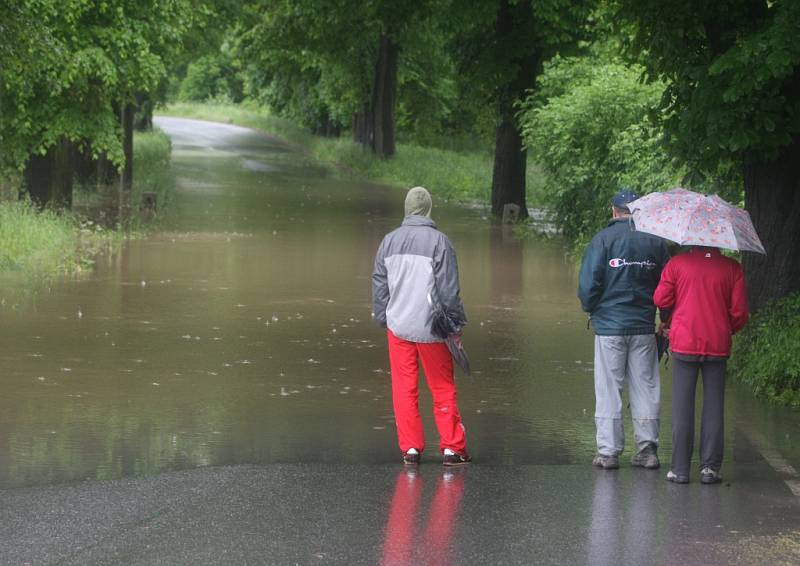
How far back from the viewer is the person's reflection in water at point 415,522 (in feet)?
21.9

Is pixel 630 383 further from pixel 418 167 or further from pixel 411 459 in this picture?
pixel 418 167

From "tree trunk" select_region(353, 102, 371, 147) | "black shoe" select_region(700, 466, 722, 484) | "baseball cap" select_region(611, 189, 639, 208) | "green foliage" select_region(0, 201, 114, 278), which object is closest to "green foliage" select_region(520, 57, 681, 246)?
"green foliage" select_region(0, 201, 114, 278)

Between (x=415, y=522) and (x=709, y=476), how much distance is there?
2.08 metres

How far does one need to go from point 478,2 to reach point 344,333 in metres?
15.5

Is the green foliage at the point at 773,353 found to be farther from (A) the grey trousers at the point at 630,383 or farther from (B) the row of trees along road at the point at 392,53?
(B) the row of trees along road at the point at 392,53

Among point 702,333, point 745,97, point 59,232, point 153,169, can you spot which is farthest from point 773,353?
point 153,169

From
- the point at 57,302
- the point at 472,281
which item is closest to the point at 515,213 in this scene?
the point at 472,281

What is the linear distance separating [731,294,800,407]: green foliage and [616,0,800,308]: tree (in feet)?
1.38

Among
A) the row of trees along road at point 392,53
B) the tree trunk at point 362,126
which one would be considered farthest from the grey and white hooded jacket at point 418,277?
the tree trunk at point 362,126

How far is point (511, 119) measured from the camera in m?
30.8

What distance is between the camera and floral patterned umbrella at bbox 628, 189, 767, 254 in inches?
333

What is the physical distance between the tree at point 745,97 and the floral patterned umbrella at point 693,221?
8.58 feet

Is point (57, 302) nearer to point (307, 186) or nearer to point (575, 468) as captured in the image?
point (575, 468)

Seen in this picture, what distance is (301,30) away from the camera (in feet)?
146
